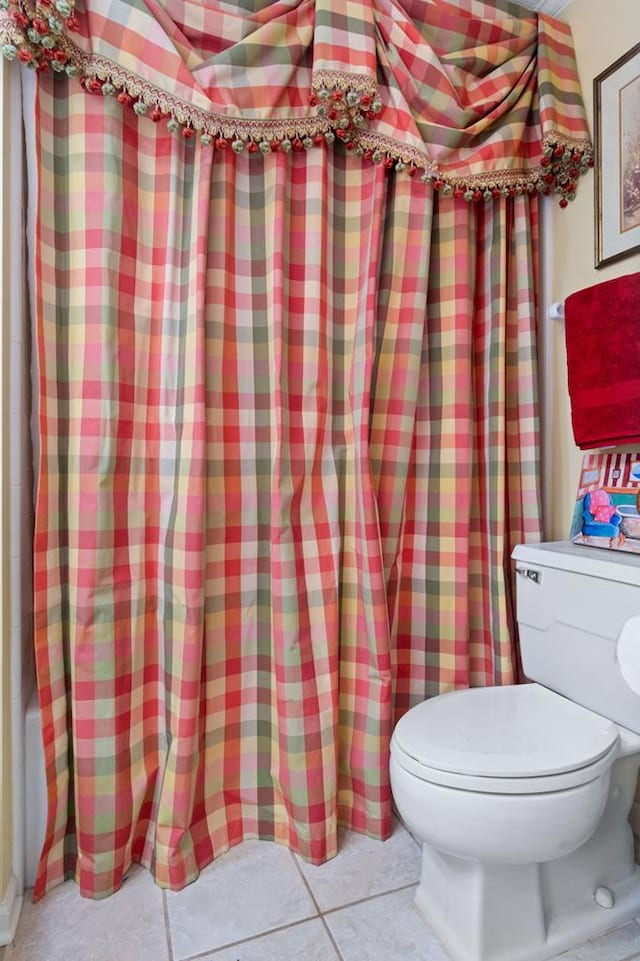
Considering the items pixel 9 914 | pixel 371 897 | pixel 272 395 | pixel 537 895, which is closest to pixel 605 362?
pixel 272 395

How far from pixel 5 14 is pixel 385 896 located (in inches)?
80.9

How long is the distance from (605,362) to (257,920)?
4.97 feet

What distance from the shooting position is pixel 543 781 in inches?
38.9

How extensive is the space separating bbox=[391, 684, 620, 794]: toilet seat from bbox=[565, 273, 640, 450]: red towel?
66 cm

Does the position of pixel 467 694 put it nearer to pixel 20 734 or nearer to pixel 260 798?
pixel 260 798

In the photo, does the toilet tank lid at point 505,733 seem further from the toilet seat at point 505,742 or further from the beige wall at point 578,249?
the beige wall at point 578,249

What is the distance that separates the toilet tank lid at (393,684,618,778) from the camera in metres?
1.01

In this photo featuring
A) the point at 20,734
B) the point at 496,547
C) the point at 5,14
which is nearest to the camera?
the point at 5,14

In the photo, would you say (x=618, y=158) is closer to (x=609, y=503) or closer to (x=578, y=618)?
(x=609, y=503)

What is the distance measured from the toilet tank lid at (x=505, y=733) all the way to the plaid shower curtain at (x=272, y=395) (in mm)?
193

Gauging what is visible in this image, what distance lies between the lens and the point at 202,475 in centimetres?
127

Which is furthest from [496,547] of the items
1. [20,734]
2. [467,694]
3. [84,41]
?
[84,41]

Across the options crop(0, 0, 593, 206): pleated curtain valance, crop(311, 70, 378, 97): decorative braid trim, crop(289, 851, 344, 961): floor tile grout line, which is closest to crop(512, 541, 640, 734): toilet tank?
crop(289, 851, 344, 961): floor tile grout line

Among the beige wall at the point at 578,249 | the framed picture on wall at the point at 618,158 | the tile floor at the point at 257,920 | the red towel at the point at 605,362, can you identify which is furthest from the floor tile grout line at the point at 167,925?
the framed picture on wall at the point at 618,158
